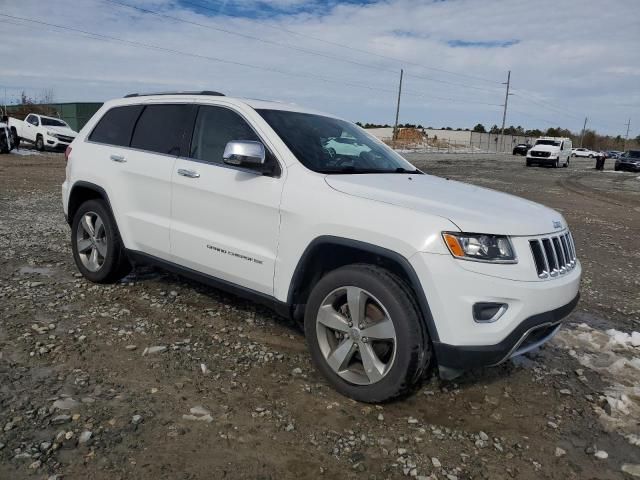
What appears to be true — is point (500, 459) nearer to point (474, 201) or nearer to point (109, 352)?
point (474, 201)

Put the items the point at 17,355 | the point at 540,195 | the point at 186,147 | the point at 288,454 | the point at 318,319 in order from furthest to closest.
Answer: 1. the point at 540,195
2. the point at 186,147
3. the point at 17,355
4. the point at 318,319
5. the point at 288,454

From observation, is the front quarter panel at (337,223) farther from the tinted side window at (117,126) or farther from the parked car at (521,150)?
the parked car at (521,150)

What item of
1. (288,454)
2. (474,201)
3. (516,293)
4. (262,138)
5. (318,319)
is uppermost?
(262,138)

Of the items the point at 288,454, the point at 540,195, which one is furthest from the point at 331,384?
the point at 540,195

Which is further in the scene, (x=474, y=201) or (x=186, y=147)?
(x=186, y=147)

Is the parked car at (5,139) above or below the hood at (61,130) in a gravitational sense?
below

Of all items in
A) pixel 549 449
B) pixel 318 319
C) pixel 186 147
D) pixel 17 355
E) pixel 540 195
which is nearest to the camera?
A: pixel 549 449

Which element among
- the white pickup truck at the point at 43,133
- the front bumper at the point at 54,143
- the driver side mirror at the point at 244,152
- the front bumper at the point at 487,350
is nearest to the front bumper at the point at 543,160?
the white pickup truck at the point at 43,133

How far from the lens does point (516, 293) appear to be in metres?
2.83

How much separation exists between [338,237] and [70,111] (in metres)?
42.4

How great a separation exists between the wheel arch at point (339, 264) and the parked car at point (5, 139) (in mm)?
21143

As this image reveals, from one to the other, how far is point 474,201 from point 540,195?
14419 mm

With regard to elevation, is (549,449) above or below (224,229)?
below

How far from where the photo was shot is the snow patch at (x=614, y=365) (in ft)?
10.5
